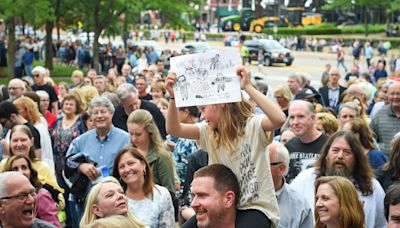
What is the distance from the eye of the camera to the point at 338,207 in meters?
5.93

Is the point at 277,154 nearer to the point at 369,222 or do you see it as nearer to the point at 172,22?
the point at 369,222

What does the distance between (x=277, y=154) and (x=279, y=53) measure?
44.5 meters

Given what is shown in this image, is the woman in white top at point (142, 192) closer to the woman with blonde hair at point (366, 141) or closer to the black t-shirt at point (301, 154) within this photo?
the black t-shirt at point (301, 154)

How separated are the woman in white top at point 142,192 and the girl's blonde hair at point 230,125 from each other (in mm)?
1671

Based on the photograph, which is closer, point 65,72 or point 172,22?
point 172,22

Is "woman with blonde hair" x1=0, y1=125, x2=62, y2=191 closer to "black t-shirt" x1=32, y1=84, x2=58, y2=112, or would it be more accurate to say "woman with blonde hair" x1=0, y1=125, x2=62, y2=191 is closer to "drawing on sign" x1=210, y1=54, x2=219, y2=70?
"drawing on sign" x1=210, y1=54, x2=219, y2=70

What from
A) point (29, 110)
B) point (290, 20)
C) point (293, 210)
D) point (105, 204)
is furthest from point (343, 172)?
point (290, 20)

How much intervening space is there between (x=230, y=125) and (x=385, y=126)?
234 inches

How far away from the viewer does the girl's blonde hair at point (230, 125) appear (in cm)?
561

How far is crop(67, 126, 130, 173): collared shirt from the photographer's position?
920 cm

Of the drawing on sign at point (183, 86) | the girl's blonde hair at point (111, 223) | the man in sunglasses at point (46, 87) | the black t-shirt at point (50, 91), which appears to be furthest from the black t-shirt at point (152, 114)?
the girl's blonde hair at point (111, 223)

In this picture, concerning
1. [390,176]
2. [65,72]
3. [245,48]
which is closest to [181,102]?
[390,176]

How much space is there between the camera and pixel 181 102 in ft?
19.2

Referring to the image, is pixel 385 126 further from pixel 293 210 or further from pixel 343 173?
pixel 293 210
